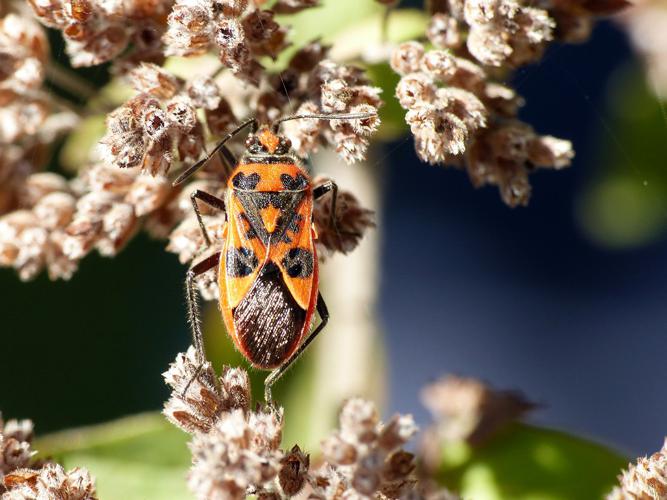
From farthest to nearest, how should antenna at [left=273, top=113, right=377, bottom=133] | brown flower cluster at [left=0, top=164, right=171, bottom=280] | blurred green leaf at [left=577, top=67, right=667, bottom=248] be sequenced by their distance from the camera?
blurred green leaf at [left=577, top=67, right=667, bottom=248] < brown flower cluster at [left=0, top=164, right=171, bottom=280] < antenna at [left=273, top=113, right=377, bottom=133]

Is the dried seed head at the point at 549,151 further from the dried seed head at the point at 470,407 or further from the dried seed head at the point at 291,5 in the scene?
the dried seed head at the point at 470,407

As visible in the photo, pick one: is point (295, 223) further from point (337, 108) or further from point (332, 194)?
point (337, 108)

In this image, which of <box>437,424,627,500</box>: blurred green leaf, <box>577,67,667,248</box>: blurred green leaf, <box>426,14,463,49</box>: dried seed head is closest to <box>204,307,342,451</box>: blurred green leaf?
<box>437,424,627,500</box>: blurred green leaf

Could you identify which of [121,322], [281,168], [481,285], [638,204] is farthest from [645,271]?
[121,322]

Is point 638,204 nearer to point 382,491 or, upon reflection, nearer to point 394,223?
point 394,223

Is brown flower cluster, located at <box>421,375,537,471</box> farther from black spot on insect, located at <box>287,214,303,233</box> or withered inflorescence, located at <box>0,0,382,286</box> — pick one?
black spot on insect, located at <box>287,214,303,233</box>

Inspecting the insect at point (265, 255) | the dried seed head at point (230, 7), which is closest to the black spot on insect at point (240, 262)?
the insect at point (265, 255)

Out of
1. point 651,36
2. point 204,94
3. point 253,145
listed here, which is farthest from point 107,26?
point 651,36
